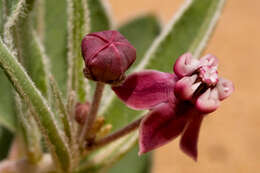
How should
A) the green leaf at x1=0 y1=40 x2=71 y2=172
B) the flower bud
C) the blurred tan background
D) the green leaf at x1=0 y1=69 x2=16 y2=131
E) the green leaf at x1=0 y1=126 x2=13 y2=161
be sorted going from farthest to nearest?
the blurred tan background, the green leaf at x1=0 y1=126 x2=13 y2=161, the green leaf at x1=0 y1=69 x2=16 y2=131, the flower bud, the green leaf at x1=0 y1=40 x2=71 y2=172

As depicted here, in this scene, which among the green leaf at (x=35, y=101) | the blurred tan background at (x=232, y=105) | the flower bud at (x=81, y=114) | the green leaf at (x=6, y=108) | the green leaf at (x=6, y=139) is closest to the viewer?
the green leaf at (x=35, y=101)

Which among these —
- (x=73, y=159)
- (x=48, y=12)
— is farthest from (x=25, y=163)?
(x=48, y=12)

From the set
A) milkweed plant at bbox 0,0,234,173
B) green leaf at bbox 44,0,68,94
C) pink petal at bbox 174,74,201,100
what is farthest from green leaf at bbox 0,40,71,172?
green leaf at bbox 44,0,68,94

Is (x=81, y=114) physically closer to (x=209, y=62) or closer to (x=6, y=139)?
(x=209, y=62)

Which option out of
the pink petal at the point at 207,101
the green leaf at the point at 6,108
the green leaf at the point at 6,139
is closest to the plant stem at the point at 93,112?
the pink petal at the point at 207,101

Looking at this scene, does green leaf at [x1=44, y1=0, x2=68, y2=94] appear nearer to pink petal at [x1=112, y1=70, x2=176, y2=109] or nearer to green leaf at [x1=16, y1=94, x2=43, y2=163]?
green leaf at [x1=16, y1=94, x2=43, y2=163]

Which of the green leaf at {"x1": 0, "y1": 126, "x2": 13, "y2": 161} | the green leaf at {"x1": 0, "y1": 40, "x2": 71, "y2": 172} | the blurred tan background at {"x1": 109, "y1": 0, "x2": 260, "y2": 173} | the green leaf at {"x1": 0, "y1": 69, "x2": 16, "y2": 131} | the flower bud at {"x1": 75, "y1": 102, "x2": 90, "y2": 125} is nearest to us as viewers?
the green leaf at {"x1": 0, "y1": 40, "x2": 71, "y2": 172}

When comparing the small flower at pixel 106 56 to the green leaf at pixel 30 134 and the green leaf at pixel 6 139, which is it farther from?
the green leaf at pixel 6 139

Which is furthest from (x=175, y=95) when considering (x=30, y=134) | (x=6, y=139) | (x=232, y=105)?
(x=232, y=105)
